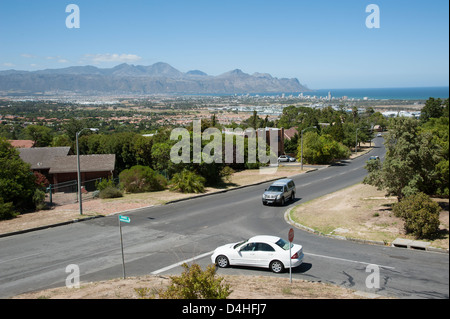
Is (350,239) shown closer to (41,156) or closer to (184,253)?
(184,253)

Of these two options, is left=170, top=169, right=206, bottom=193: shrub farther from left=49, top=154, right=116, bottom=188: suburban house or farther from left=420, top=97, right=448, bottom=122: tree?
left=420, top=97, right=448, bottom=122: tree

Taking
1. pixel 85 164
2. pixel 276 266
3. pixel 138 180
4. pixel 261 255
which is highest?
pixel 261 255

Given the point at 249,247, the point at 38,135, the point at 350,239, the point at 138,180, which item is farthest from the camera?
the point at 38,135

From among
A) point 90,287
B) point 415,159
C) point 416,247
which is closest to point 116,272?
point 90,287

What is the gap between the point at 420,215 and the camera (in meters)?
16.9

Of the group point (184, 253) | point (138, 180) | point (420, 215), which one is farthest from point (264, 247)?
point (138, 180)

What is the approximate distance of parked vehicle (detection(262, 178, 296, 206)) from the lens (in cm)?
2767

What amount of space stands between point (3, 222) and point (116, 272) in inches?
523

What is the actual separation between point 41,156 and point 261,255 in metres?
45.4

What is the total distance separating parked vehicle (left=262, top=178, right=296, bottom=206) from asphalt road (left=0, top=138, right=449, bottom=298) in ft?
2.56

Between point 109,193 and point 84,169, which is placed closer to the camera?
point 109,193

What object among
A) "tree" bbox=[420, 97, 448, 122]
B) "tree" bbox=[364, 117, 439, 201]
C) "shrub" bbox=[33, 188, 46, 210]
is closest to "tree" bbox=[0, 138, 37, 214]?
"shrub" bbox=[33, 188, 46, 210]

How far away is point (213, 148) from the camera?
3788 centimetres
